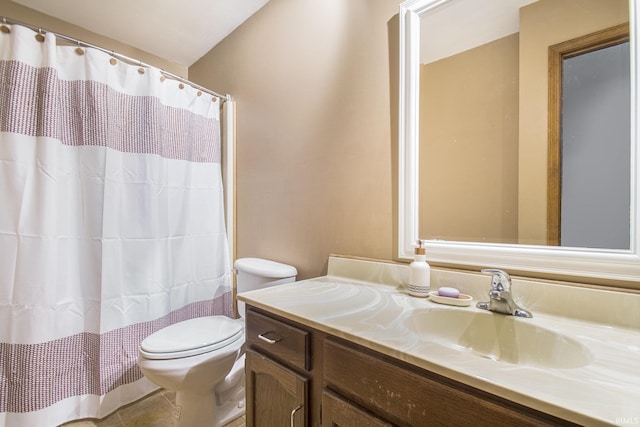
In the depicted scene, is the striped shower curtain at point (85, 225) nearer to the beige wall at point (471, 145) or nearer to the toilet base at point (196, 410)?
the toilet base at point (196, 410)

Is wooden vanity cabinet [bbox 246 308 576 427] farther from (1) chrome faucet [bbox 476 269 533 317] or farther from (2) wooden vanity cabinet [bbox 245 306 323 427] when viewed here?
(1) chrome faucet [bbox 476 269 533 317]

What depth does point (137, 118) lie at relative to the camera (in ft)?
4.83

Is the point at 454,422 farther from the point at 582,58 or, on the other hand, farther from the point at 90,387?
the point at 90,387

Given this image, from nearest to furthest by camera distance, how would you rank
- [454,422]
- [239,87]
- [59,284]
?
1. [454,422]
2. [59,284]
3. [239,87]

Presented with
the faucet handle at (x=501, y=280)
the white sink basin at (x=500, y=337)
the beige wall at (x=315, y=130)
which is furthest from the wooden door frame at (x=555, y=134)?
the beige wall at (x=315, y=130)

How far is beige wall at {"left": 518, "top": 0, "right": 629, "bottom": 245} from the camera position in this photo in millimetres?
812

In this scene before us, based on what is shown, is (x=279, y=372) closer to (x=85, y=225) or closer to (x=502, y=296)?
(x=502, y=296)

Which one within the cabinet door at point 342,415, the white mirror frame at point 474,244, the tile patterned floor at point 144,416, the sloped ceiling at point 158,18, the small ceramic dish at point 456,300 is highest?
the sloped ceiling at point 158,18

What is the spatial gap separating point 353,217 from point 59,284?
1.40m

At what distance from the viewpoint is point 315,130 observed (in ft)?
4.54

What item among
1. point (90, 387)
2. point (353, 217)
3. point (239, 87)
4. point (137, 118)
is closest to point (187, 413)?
point (90, 387)

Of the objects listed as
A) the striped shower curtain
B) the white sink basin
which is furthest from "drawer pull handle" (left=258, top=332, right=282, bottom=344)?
the striped shower curtain

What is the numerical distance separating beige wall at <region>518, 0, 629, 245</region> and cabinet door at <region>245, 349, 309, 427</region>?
2.76ft

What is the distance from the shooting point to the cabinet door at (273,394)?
76 centimetres
